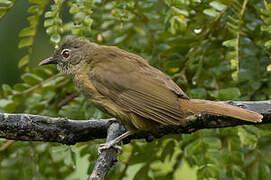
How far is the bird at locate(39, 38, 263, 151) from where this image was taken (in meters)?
2.95

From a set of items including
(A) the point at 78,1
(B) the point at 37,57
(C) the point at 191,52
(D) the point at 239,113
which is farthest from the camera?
(B) the point at 37,57

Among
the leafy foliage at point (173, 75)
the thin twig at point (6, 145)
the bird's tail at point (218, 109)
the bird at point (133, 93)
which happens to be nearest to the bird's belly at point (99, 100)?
the bird at point (133, 93)

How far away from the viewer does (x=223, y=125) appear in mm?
2893

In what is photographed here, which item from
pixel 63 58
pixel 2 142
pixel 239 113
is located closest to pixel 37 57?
pixel 63 58

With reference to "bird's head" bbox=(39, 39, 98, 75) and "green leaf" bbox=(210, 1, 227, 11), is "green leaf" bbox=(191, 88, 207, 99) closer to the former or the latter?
"green leaf" bbox=(210, 1, 227, 11)

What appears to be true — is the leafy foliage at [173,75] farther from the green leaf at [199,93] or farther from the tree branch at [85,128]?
the tree branch at [85,128]

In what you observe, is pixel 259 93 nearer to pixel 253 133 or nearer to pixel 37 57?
pixel 253 133

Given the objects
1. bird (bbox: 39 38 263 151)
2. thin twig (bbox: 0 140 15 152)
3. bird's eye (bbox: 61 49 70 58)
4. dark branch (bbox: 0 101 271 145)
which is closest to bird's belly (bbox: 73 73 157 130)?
bird (bbox: 39 38 263 151)

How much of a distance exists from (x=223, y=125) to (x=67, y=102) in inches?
47.5

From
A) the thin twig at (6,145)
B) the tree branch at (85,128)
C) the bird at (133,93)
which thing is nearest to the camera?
the tree branch at (85,128)

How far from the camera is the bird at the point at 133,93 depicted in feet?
9.68

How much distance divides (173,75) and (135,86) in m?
0.35

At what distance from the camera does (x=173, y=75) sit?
3.47 metres

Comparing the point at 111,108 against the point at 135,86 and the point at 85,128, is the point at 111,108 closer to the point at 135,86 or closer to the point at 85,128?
the point at 135,86
